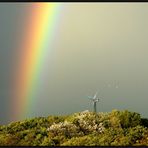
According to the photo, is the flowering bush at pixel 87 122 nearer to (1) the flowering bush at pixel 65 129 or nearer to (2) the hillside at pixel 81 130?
(2) the hillside at pixel 81 130

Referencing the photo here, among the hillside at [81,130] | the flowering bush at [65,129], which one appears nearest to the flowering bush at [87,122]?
the hillside at [81,130]

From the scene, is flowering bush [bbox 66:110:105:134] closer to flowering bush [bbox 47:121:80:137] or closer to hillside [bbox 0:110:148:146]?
hillside [bbox 0:110:148:146]

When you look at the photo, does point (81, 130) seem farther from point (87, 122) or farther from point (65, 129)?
point (65, 129)

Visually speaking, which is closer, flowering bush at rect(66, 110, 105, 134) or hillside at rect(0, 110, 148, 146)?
hillside at rect(0, 110, 148, 146)

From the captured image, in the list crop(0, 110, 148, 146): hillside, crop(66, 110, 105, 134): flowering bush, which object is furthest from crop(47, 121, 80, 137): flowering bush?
crop(66, 110, 105, 134): flowering bush

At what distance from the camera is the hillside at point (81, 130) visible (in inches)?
797

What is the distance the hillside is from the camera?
20250mm

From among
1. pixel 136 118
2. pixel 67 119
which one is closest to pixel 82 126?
pixel 67 119

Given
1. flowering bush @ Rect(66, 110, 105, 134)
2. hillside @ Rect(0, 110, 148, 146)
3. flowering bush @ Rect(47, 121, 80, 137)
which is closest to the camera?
hillside @ Rect(0, 110, 148, 146)

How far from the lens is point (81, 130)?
72.4 feet

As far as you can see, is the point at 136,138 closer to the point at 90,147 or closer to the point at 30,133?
the point at 90,147

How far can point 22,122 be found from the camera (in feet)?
75.3

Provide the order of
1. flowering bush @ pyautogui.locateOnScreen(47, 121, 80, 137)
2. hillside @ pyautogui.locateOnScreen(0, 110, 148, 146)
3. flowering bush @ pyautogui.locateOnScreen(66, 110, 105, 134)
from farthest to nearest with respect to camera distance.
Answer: flowering bush @ pyautogui.locateOnScreen(66, 110, 105, 134) < flowering bush @ pyautogui.locateOnScreen(47, 121, 80, 137) < hillside @ pyautogui.locateOnScreen(0, 110, 148, 146)

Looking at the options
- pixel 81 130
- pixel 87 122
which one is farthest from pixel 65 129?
pixel 87 122
